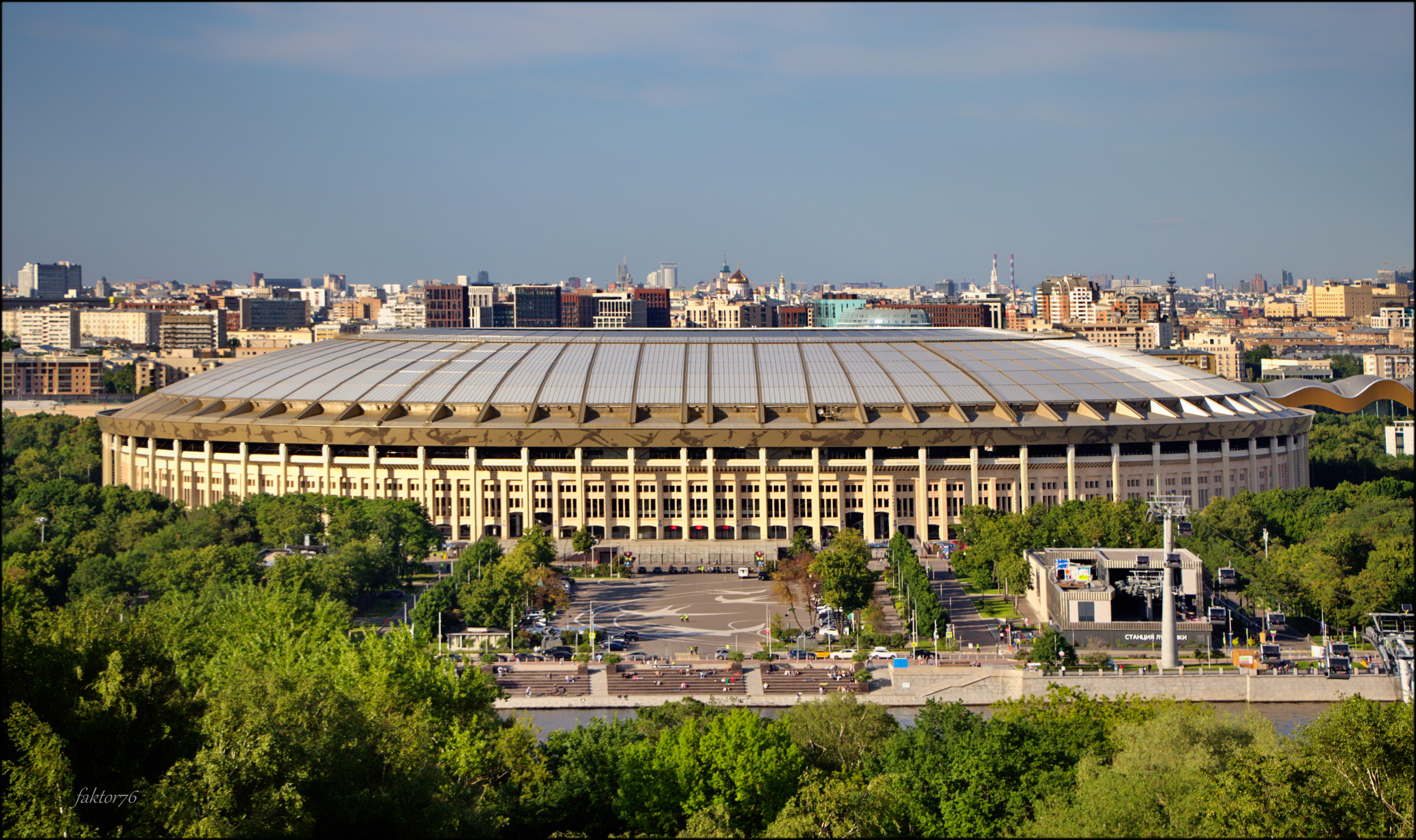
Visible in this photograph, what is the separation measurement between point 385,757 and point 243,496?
52713 mm

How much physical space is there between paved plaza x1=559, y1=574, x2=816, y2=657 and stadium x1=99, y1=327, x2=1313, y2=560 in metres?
5.28

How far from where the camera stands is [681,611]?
6038 centimetres

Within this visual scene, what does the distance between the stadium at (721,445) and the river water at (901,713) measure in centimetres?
2355

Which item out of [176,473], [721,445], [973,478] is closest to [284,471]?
[176,473]

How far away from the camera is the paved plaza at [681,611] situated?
54.8 m

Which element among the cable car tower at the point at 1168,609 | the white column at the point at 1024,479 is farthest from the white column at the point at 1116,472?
the cable car tower at the point at 1168,609

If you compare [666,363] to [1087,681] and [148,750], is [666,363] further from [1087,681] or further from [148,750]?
[148,750]

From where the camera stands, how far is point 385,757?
28.9 m

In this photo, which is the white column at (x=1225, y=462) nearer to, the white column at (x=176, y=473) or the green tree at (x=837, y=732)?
the green tree at (x=837, y=732)

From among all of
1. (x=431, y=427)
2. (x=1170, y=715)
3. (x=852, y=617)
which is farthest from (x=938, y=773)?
(x=431, y=427)

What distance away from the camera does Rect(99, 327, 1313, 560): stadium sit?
74.1 metres

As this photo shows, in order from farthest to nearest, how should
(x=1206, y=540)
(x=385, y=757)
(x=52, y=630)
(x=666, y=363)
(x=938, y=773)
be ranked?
(x=666, y=363), (x=1206, y=540), (x=938, y=773), (x=52, y=630), (x=385, y=757)

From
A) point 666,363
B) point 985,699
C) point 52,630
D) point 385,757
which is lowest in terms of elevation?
point 985,699

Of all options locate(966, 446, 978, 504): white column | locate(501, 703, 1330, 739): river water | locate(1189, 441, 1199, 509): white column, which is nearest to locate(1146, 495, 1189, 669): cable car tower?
locate(501, 703, 1330, 739): river water
